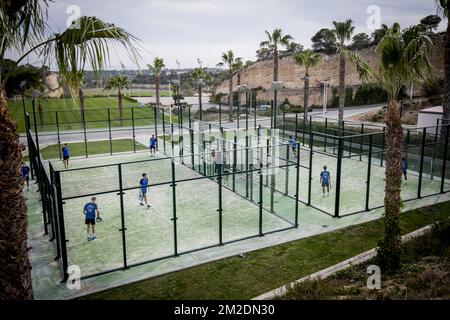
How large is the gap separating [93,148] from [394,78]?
83.6 feet

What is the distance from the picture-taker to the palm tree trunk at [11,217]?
19.8 ft

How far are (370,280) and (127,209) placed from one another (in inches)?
432

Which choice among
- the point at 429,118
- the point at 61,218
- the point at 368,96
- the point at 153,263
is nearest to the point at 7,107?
the point at 61,218

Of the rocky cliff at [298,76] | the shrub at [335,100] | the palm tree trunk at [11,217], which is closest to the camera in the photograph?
the palm tree trunk at [11,217]

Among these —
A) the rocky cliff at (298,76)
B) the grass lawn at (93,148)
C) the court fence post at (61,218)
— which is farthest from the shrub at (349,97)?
the court fence post at (61,218)

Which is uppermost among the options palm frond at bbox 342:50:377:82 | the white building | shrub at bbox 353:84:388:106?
palm frond at bbox 342:50:377:82

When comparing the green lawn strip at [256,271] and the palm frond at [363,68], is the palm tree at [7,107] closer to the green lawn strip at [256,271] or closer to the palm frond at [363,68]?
the green lawn strip at [256,271]

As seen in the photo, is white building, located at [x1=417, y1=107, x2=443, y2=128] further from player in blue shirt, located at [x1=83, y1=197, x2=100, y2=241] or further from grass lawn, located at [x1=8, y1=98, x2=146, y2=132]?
player in blue shirt, located at [x1=83, y1=197, x2=100, y2=241]

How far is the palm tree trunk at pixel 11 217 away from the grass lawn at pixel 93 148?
23.2 meters

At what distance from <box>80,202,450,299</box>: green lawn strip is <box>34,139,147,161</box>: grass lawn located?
19358 millimetres

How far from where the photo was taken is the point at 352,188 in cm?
2008

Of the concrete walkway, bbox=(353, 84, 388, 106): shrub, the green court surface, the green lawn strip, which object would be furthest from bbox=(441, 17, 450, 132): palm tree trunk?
bbox=(353, 84, 388, 106): shrub

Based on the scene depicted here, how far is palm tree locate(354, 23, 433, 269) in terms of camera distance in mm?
10109
